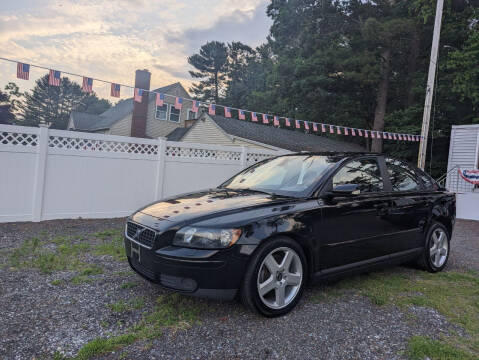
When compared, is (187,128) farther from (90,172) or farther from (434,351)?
(434,351)

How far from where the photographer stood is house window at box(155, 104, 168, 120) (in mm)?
24797

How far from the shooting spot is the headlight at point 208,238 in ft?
8.46

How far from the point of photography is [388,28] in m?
19.3

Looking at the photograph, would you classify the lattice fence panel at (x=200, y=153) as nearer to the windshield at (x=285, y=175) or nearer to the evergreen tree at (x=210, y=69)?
the windshield at (x=285, y=175)

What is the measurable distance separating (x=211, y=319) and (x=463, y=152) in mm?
14807

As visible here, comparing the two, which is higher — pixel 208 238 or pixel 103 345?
pixel 208 238

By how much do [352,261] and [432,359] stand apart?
1.16 meters

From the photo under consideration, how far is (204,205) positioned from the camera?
10.00 ft

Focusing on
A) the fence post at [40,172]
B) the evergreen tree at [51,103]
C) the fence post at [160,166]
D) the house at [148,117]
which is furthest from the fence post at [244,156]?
the evergreen tree at [51,103]

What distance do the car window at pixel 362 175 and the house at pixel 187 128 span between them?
1197 cm

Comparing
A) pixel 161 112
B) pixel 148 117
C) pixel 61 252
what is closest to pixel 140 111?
pixel 148 117

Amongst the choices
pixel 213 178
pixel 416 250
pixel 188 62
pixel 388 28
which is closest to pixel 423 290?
pixel 416 250

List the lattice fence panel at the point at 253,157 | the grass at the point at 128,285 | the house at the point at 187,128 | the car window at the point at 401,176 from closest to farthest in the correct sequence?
the grass at the point at 128,285 → the car window at the point at 401,176 → the lattice fence panel at the point at 253,157 → the house at the point at 187,128

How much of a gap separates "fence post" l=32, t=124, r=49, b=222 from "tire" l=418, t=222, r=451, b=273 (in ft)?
20.9
